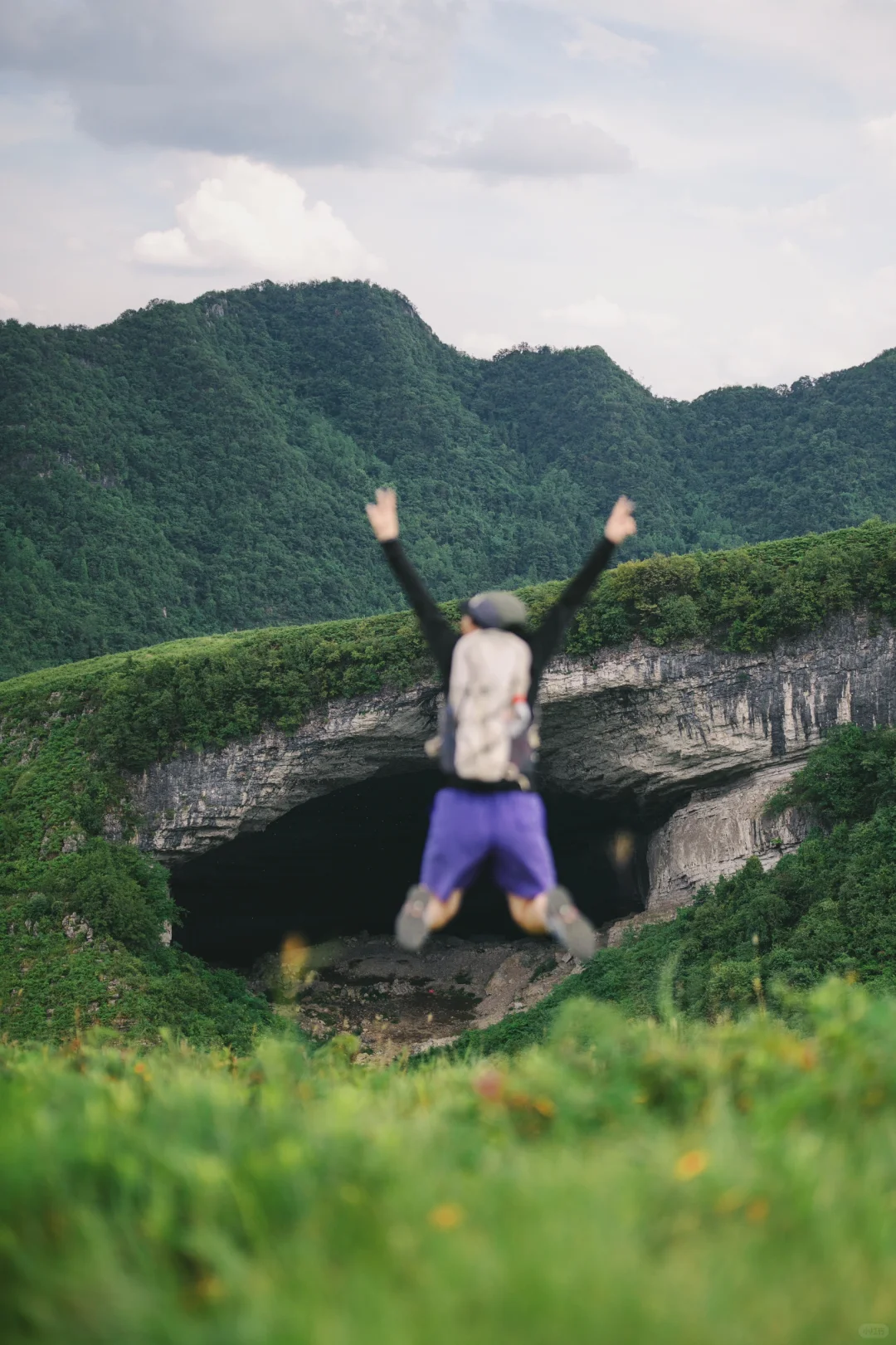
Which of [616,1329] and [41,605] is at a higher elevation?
[41,605]

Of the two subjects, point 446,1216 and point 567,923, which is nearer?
point 446,1216

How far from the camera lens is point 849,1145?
10.4ft

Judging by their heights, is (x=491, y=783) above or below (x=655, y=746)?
above

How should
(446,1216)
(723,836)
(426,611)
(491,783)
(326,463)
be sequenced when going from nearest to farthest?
1. (446,1216)
2. (491,783)
3. (426,611)
4. (723,836)
5. (326,463)

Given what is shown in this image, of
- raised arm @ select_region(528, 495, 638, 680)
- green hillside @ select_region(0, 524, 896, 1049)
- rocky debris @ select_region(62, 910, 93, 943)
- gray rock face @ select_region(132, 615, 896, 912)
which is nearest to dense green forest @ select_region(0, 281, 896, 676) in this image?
green hillside @ select_region(0, 524, 896, 1049)

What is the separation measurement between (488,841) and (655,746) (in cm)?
2021

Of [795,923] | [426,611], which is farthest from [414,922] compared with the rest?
[795,923]

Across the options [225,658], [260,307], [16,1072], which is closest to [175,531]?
[260,307]

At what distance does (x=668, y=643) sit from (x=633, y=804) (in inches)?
202

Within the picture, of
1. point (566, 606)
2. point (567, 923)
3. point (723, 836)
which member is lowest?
point (723, 836)

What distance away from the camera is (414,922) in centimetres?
441

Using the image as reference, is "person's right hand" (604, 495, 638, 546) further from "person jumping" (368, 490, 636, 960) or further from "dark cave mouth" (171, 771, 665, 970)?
"dark cave mouth" (171, 771, 665, 970)

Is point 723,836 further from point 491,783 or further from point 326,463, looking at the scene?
point 326,463

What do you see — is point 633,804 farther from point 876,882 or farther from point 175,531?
point 175,531
